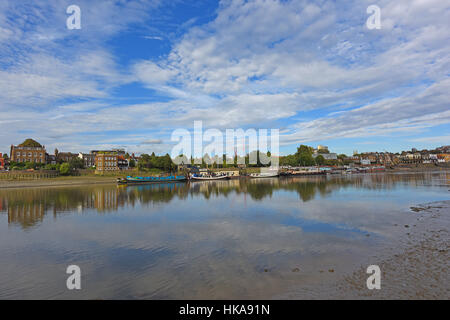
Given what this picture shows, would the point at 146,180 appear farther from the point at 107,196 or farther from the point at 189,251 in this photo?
the point at 189,251

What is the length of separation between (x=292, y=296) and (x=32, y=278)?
9.45 meters

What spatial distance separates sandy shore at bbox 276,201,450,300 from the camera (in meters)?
7.78

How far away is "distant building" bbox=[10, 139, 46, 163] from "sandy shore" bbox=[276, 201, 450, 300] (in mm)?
110988

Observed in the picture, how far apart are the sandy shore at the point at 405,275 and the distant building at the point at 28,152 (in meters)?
111

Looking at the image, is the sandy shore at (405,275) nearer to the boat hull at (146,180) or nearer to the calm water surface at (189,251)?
the calm water surface at (189,251)

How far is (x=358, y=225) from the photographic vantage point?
16609mm

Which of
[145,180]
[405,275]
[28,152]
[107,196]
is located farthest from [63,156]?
[405,275]

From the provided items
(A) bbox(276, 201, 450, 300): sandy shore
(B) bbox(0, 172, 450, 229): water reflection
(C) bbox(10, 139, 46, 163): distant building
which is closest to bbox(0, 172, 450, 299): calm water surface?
(A) bbox(276, 201, 450, 300): sandy shore

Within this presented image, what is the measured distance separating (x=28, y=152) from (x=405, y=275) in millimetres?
114497

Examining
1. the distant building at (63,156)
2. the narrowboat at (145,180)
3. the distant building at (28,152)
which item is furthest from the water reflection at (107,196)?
the distant building at (63,156)

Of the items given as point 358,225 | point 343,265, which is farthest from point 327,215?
point 343,265

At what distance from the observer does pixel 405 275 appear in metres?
8.90

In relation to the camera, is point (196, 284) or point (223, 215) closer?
point (196, 284)

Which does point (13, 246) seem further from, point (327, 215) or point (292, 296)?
point (327, 215)
